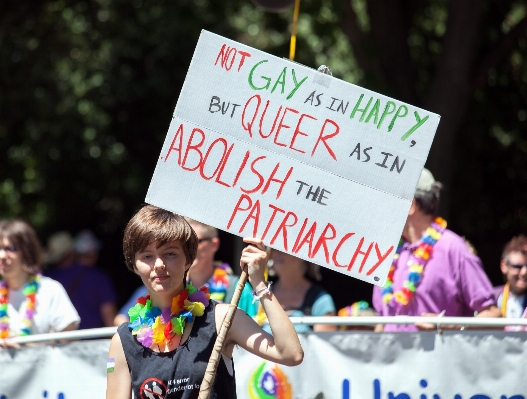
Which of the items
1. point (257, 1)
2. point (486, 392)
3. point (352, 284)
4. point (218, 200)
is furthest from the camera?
point (352, 284)

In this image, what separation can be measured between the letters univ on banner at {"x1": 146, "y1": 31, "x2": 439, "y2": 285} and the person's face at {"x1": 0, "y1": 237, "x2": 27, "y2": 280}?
190 cm

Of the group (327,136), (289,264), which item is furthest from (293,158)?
(289,264)

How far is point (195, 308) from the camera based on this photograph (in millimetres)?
2639

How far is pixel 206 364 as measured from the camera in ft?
8.28

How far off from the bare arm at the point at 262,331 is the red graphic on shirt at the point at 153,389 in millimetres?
229

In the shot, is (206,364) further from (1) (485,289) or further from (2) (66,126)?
(2) (66,126)

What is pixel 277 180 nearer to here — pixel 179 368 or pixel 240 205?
pixel 240 205

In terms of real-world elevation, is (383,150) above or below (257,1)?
below

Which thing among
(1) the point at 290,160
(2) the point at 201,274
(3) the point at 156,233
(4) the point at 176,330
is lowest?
(4) the point at 176,330

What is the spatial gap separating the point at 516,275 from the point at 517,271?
23 mm

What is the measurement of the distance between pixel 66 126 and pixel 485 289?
6.88m

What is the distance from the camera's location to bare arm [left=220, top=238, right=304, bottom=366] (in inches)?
97.7

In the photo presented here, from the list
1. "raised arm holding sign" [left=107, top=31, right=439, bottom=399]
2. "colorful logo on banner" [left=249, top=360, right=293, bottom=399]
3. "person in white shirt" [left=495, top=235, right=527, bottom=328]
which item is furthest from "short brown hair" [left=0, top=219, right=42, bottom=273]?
"person in white shirt" [left=495, top=235, right=527, bottom=328]

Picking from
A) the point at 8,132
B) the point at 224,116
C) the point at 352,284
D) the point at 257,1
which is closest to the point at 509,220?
the point at 352,284
